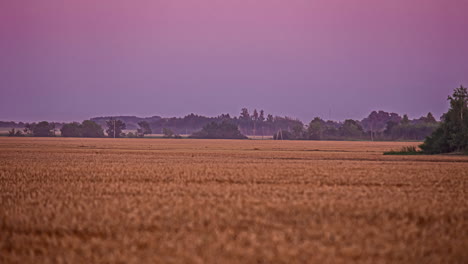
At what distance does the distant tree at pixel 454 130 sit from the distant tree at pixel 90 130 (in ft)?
455

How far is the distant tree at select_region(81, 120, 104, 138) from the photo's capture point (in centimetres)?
17238

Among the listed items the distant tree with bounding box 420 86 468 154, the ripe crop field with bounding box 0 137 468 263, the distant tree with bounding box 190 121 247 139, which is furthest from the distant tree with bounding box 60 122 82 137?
the ripe crop field with bounding box 0 137 468 263

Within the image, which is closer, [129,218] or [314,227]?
[314,227]

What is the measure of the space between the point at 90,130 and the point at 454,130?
469ft

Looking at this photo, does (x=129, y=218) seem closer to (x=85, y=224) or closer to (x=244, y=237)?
(x=85, y=224)

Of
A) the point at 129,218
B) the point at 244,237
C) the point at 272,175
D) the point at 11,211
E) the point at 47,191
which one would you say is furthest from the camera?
the point at 272,175

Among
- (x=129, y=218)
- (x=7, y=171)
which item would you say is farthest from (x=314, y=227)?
(x=7, y=171)

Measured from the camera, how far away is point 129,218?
1083 cm

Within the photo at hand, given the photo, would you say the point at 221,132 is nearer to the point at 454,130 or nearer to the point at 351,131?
the point at 351,131

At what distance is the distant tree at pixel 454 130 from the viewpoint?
44.8 m

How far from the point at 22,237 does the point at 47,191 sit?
6.75 meters

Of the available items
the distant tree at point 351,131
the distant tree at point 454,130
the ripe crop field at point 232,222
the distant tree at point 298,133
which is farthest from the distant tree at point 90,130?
the ripe crop field at point 232,222

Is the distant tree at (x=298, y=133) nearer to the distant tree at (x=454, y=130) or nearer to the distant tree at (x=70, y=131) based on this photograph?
the distant tree at (x=70, y=131)

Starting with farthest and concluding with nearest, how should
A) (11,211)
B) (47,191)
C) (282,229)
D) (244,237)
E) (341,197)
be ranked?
(47,191) → (341,197) → (11,211) → (282,229) → (244,237)
